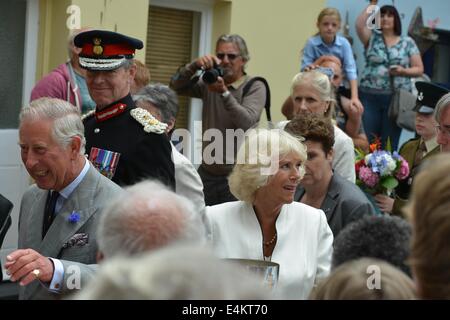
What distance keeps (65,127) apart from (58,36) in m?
3.89

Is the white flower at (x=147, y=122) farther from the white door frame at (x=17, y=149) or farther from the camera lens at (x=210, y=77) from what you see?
the white door frame at (x=17, y=149)

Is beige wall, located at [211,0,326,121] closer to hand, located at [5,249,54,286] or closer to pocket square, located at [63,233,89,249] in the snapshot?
pocket square, located at [63,233,89,249]

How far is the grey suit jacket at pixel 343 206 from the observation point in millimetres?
4699

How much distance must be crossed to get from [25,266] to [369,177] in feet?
9.82

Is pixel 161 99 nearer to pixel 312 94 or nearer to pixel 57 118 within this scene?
pixel 312 94

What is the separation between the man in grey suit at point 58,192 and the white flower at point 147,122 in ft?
2.74

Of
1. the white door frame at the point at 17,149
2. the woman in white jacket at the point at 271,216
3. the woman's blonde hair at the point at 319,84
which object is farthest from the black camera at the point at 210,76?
the woman in white jacket at the point at 271,216

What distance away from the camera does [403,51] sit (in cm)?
960

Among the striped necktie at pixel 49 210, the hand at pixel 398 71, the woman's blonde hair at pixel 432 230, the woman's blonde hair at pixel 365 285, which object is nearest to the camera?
the woman's blonde hair at pixel 432 230

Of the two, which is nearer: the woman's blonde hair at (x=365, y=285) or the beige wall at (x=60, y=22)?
the woman's blonde hair at (x=365, y=285)

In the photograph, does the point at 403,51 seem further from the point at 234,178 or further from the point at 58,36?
the point at 234,178

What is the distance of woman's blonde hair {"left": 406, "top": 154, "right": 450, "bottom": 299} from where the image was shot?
204cm

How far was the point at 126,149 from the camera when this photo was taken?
15.4 ft

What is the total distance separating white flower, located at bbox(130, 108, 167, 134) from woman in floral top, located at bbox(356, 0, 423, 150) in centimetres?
501
